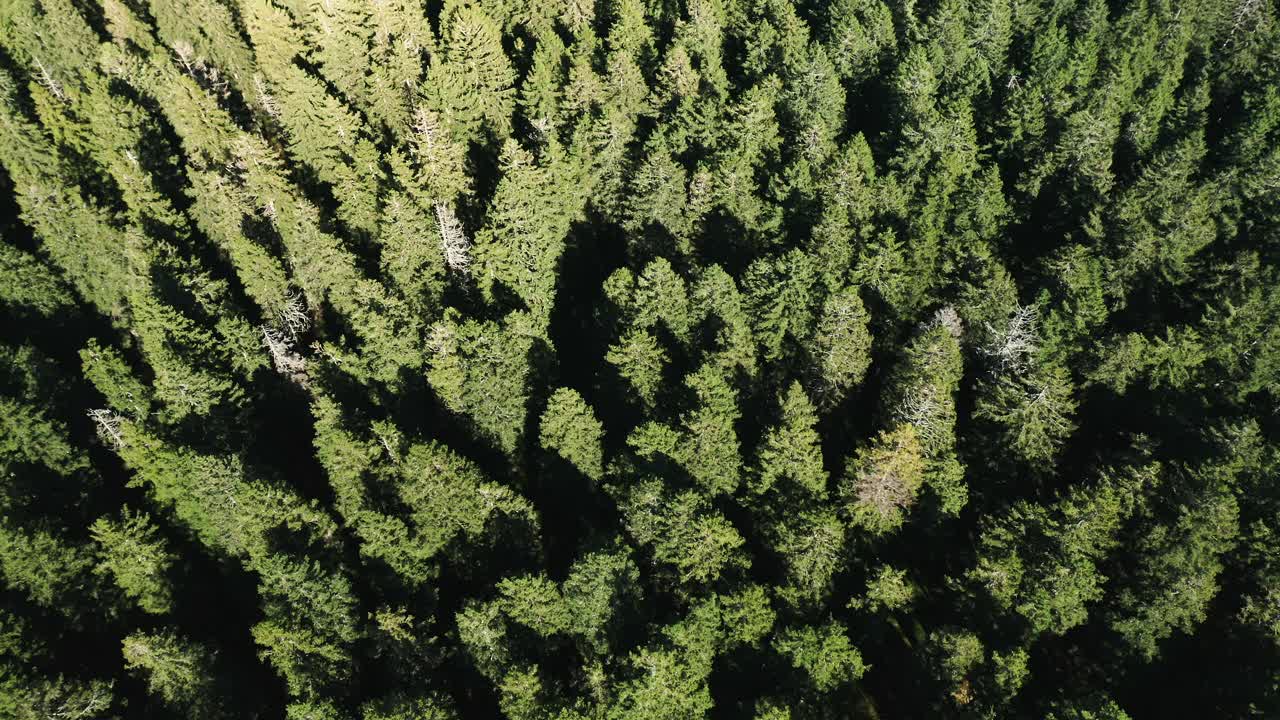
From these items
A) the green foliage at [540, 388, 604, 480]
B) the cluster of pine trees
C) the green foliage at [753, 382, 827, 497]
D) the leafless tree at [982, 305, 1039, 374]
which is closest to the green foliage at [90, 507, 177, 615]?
the cluster of pine trees

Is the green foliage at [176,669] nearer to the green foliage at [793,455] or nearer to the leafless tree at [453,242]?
the leafless tree at [453,242]

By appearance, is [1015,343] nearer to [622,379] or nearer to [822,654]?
[822,654]

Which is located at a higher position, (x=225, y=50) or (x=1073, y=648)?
(x=225, y=50)

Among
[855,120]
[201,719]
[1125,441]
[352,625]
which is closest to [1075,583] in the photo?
[1125,441]

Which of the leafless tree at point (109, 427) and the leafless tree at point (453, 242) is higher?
the leafless tree at point (453, 242)

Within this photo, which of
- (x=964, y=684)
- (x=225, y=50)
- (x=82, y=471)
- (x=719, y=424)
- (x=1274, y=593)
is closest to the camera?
(x=964, y=684)

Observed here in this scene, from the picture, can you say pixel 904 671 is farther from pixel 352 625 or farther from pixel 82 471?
pixel 82 471

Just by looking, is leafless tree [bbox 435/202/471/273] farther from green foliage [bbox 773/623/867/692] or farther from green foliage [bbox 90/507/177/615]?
green foliage [bbox 773/623/867/692]

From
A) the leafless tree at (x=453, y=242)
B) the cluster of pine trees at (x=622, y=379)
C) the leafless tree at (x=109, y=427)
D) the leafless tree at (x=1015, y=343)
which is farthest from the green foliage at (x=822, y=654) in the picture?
the leafless tree at (x=109, y=427)
